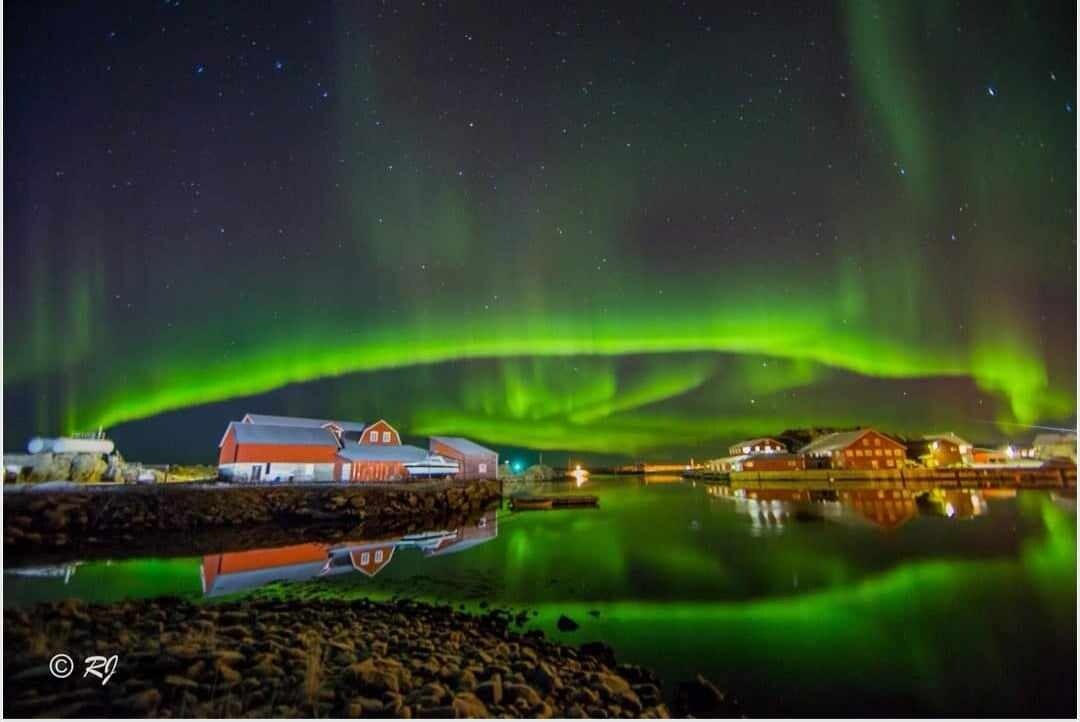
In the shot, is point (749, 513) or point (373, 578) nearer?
point (373, 578)

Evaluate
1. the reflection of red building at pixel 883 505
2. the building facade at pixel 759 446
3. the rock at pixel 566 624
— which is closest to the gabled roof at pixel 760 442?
the building facade at pixel 759 446

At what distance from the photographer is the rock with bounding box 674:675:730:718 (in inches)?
299

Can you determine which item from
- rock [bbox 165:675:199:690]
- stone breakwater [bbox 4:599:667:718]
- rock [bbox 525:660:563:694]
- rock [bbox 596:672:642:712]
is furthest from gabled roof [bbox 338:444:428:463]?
rock [bbox 596:672:642:712]

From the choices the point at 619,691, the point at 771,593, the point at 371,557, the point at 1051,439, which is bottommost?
the point at 1051,439

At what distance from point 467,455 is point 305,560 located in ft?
92.9

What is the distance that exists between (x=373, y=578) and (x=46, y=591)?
7.19 m

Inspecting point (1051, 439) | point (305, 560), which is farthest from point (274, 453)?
point (1051, 439)

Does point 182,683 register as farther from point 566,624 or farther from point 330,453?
point 330,453

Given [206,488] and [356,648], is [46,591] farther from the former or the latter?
[206,488]

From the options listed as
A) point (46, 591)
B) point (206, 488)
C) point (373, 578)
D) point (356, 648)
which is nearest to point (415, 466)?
point (206, 488)

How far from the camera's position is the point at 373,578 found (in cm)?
1444

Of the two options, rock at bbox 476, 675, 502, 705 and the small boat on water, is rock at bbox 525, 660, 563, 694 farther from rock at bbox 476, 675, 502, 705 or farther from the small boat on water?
the small boat on water

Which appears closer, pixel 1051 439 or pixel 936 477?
pixel 1051 439

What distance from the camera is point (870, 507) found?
35.2 m
